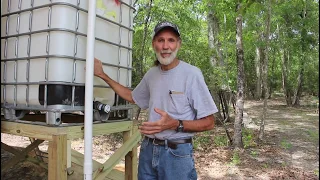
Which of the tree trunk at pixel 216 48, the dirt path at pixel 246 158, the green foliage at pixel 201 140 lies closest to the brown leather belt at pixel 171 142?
the dirt path at pixel 246 158

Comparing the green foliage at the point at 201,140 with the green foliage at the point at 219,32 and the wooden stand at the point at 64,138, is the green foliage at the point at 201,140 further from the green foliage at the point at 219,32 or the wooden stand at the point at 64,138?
the wooden stand at the point at 64,138

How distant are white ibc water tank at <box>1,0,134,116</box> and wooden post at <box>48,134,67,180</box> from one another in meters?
0.23

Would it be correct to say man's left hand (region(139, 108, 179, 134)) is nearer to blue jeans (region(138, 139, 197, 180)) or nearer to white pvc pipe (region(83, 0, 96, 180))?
blue jeans (region(138, 139, 197, 180))

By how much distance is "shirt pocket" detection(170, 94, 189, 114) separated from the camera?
225cm

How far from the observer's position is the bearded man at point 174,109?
2.23 meters

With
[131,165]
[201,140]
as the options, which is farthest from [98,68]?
[201,140]

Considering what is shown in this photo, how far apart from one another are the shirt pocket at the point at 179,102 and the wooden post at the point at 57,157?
0.83 meters

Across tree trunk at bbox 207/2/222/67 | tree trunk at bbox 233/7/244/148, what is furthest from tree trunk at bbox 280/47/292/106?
tree trunk at bbox 233/7/244/148

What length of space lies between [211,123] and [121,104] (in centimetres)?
89

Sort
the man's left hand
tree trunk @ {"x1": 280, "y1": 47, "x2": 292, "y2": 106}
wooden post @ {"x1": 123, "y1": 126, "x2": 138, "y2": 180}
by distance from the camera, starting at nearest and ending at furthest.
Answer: the man's left hand → wooden post @ {"x1": 123, "y1": 126, "x2": 138, "y2": 180} → tree trunk @ {"x1": 280, "y1": 47, "x2": 292, "y2": 106}

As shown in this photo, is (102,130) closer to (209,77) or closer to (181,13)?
(209,77)

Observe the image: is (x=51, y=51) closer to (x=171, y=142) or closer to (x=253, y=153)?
(x=171, y=142)

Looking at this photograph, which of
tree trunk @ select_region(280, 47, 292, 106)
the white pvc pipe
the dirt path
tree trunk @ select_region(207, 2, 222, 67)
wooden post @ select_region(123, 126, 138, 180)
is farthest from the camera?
tree trunk @ select_region(280, 47, 292, 106)

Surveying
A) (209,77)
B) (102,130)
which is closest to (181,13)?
(209,77)
